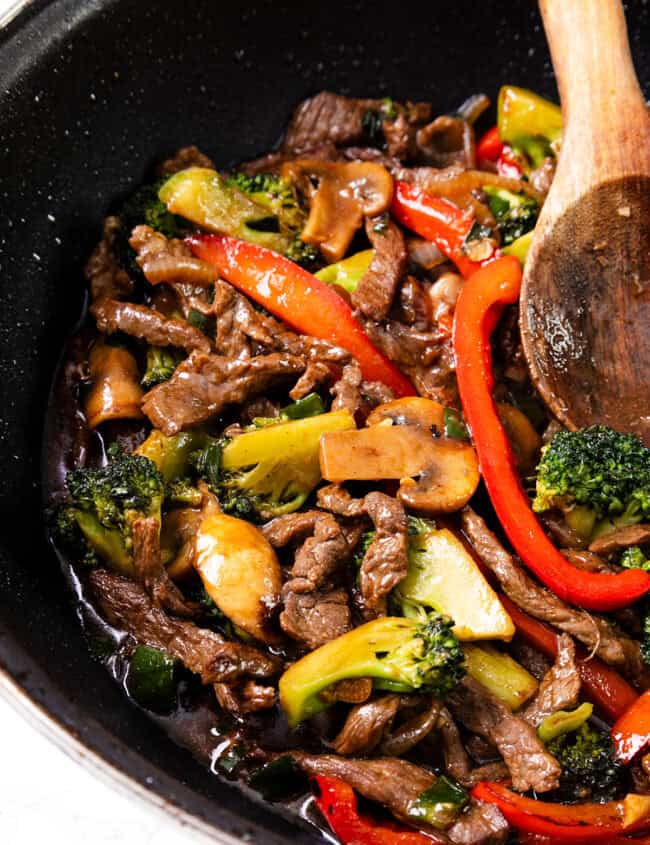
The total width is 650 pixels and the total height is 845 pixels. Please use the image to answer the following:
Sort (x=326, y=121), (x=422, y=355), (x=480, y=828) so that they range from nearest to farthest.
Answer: (x=480, y=828)
(x=422, y=355)
(x=326, y=121)

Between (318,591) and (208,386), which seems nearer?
(318,591)

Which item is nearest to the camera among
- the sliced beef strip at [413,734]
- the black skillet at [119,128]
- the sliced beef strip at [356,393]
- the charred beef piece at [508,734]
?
the black skillet at [119,128]

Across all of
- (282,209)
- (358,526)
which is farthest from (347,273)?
(358,526)

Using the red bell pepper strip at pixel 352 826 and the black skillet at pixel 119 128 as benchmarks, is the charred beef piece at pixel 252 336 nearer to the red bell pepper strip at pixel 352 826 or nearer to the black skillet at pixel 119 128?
the black skillet at pixel 119 128

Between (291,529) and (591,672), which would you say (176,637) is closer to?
(291,529)

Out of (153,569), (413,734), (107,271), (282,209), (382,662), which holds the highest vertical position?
(107,271)

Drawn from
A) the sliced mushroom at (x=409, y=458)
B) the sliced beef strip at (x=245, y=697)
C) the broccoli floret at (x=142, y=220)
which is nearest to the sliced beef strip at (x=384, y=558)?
the sliced mushroom at (x=409, y=458)
